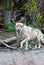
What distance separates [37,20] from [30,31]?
3567 millimetres

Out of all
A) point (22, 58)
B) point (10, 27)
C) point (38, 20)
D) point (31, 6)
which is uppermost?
point (22, 58)

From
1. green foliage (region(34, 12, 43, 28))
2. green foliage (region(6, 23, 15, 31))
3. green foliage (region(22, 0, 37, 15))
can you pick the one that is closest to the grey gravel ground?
green foliage (region(6, 23, 15, 31))

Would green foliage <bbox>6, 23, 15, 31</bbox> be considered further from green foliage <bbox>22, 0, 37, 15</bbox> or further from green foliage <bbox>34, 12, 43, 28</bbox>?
green foliage <bbox>22, 0, 37, 15</bbox>

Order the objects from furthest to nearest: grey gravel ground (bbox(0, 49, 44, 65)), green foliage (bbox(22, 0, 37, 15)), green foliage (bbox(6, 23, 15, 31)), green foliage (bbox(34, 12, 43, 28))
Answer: green foliage (bbox(22, 0, 37, 15)), green foliage (bbox(34, 12, 43, 28)), green foliage (bbox(6, 23, 15, 31)), grey gravel ground (bbox(0, 49, 44, 65))

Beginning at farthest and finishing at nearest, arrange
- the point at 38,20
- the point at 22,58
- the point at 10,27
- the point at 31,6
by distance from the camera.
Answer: the point at 31,6
the point at 38,20
the point at 10,27
the point at 22,58

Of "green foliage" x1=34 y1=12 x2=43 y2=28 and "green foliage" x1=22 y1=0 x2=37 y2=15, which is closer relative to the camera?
"green foliage" x1=34 y1=12 x2=43 y2=28

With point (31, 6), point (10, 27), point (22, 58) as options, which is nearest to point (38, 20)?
point (31, 6)

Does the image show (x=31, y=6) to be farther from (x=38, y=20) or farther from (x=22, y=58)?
(x=22, y=58)

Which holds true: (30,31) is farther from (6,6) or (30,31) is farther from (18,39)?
(6,6)

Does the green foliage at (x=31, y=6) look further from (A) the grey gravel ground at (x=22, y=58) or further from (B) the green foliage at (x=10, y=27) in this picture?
(A) the grey gravel ground at (x=22, y=58)

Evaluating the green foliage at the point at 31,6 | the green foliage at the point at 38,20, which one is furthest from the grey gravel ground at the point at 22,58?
the green foliage at the point at 31,6

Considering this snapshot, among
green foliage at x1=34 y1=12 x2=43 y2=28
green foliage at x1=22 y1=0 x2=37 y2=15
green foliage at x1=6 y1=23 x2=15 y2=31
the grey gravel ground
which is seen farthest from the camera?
green foliage at x1=22 y1=0 x2=37 y2=15

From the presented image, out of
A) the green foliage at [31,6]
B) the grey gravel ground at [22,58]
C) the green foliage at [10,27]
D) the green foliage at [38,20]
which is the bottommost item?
the green foliage at [10,27]

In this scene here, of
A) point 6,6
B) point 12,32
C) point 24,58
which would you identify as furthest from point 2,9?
point 24,58
